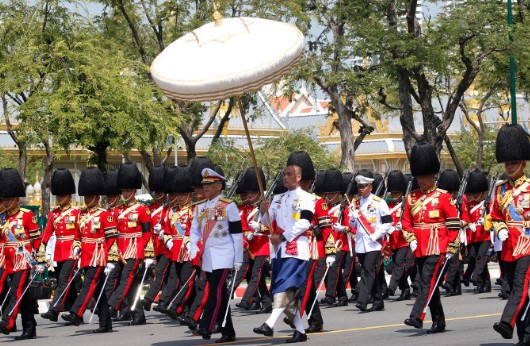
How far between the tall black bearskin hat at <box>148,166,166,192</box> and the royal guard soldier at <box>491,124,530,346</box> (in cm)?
723

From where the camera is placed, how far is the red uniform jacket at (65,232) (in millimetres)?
16297

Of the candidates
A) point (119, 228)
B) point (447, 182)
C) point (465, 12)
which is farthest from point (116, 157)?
point (119, 228)

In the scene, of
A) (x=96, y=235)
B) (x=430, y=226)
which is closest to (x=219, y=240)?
Answer: (x=430, y=226)

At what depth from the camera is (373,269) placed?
16.8m

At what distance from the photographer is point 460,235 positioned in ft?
65.9

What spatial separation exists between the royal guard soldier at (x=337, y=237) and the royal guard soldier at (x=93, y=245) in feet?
11.0

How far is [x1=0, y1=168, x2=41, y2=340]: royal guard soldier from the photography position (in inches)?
570

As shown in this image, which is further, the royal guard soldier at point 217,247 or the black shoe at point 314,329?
the black shoe at point 314,329

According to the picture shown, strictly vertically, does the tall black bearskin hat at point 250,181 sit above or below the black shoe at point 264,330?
above

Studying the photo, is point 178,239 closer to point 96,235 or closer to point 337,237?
point 96,235

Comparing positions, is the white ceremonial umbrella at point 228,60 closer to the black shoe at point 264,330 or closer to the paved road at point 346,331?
the black shoe at point 264,330

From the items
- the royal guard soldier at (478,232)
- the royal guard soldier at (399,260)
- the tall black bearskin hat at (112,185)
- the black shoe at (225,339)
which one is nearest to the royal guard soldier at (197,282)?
the black shoe at (225,339)

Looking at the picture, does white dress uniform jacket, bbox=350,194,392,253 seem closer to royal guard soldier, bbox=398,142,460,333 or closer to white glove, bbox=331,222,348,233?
white glove, bbox=331,222,348,233

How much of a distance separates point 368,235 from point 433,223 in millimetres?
3622
